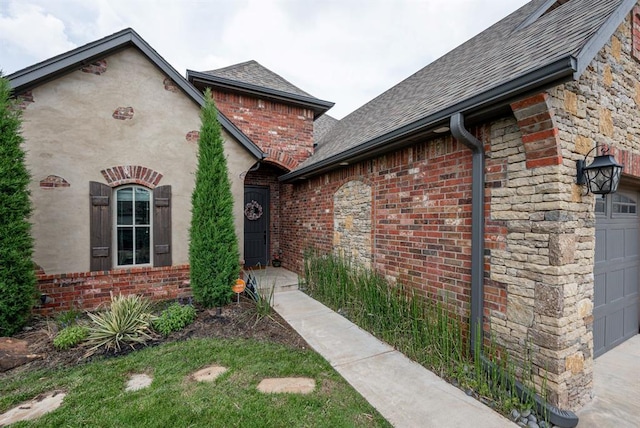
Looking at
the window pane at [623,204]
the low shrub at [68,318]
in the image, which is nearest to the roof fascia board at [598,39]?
the window pane at [623,204]

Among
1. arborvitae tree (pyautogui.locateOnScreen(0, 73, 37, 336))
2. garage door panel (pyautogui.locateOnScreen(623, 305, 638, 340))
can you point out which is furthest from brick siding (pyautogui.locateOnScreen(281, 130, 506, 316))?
arborvitae tree (pyautogui.locateOnScreen(0, 73, 37, 336))

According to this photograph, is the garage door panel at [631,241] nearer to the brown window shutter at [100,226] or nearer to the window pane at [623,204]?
the window pane at [623,204]

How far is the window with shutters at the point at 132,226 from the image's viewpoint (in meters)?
4.97

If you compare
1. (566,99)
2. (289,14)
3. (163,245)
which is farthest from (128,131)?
(566,99)

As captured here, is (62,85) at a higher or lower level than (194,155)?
higher

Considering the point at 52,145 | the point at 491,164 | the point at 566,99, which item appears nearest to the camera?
the point at 566,99

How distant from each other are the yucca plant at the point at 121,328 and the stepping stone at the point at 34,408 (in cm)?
86

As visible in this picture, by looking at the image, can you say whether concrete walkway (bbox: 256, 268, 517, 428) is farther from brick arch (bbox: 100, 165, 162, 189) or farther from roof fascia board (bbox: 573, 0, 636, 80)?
brick arch (bbox: 100, 165, 162, 189)

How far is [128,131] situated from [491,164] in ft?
19.2

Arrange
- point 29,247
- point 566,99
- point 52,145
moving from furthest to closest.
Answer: point 52,145, point 29,247, point 566,99

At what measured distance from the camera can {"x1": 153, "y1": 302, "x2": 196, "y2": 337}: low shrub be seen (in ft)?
12.8

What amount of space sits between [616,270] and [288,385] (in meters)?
4.35

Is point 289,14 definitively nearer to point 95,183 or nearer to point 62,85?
point 62,85

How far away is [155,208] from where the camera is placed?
514cm
